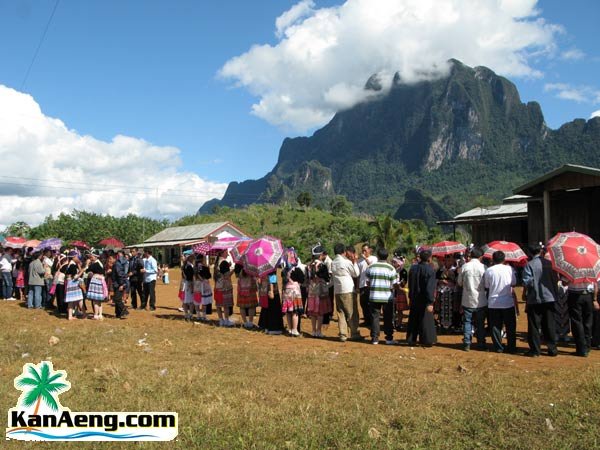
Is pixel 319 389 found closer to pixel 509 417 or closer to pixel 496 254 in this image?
pixel 509 417

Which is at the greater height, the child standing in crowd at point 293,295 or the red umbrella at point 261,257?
the red umbrella at point 261,257

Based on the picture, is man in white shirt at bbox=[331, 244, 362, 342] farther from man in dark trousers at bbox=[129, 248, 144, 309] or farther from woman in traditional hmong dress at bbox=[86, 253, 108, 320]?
man in dark trousers at bbox=[129, 248, 144, 309]

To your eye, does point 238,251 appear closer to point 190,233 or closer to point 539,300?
point 539,300

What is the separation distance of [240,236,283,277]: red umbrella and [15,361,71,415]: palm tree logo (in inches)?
223

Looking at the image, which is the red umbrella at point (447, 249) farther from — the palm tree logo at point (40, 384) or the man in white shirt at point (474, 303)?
the palm tree logo at point (40, 384)

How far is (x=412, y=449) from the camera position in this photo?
4621 millimetres

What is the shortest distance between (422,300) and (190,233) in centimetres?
3985

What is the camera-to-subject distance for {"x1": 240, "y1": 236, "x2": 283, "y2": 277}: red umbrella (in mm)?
9961

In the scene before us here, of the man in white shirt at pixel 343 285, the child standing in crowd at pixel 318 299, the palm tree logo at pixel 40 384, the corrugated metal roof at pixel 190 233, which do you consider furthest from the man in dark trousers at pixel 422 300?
the corrugated metal roof at pixel 190 233

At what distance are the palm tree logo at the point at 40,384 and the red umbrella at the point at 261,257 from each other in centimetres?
568

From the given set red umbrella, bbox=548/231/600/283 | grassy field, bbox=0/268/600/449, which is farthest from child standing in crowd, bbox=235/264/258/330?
red umbrella, bbox=548/231/600/283

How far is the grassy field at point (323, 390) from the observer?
16.1 feet


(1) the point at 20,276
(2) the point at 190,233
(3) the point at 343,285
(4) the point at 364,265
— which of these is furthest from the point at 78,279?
(2) the point at 190,233

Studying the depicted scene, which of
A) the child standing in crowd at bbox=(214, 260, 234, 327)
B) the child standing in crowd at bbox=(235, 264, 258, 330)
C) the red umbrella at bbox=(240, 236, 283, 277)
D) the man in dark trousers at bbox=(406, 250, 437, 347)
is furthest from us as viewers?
the child standing in crowd at bbox=(214, 260, 234, 327)
